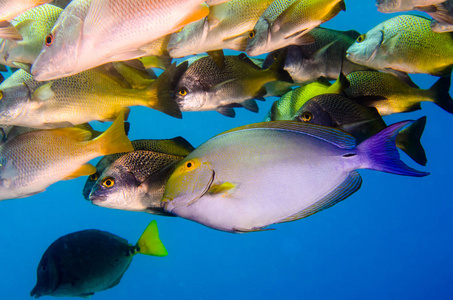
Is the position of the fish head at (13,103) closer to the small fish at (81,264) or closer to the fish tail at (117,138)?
the fish tail at (117,138)

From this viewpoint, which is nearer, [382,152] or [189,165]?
[382,152]

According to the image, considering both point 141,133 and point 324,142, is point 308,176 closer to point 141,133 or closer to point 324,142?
point 324,142

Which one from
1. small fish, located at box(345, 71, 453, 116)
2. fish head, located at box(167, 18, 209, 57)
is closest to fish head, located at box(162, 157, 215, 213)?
fish head, located at box(167, 18, 209, 57)

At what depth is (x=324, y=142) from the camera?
3.75 feet

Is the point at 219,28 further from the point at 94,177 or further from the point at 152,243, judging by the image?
the point at 152,243

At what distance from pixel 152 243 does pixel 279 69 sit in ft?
6.49

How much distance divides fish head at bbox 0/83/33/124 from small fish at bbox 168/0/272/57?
84 centimetres

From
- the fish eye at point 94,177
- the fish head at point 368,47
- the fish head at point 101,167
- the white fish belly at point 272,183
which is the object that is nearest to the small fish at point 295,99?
the fish head at point 368,47

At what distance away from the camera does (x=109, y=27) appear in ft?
3.40

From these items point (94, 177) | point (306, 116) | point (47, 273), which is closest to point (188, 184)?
point (306, 116)

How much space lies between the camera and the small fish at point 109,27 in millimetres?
1024

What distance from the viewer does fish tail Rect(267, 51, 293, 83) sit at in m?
2.00

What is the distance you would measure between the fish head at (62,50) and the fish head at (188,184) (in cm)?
58

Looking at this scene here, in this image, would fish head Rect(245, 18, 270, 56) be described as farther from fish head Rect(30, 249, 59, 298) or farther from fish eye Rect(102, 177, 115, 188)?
fish head Rect(30, 249, 59, 298)
